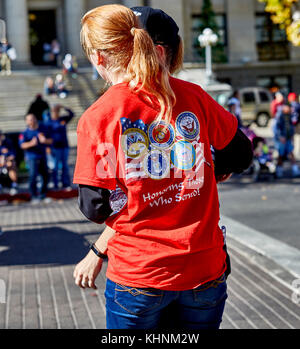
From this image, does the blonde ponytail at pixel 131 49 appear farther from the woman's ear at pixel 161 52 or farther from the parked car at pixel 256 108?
the parked car at pixel 256 108

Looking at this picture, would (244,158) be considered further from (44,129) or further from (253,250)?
(44,129)

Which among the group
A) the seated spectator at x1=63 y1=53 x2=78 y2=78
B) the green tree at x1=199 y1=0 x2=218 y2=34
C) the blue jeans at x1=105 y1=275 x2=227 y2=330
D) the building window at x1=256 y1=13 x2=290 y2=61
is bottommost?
the blue jeans at x1=105 y1=275 x2=227 y2=330

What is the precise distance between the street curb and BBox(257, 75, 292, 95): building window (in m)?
36.9

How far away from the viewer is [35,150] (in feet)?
39.7

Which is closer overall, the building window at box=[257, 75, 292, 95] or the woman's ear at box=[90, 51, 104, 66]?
the woman's ear at box=[90, 51, 104, 66]

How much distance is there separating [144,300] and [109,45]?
0.87m

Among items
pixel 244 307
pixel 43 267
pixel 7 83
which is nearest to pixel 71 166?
pixel 43 267

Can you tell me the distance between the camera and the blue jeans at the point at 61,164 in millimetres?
13109

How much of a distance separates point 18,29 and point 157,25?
127 ft

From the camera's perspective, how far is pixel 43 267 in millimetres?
6641

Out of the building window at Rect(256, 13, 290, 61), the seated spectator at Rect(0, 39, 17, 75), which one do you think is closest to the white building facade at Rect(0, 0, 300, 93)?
the building window at Rect(256, 13, 290, 61)

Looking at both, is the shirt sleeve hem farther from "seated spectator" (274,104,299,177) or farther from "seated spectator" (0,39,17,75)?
"seated spectator" (0,39,17,75)

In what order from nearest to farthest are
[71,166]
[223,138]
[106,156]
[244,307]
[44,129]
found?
[106,156] → [223,138] → [244,307] → [44,129] → [71,166]

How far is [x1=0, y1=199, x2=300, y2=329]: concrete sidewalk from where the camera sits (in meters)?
4.78
